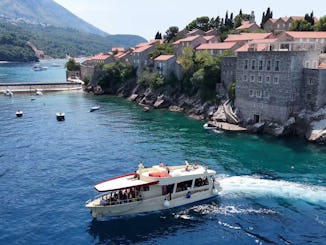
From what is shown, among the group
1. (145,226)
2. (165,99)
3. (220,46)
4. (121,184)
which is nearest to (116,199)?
(121,184)

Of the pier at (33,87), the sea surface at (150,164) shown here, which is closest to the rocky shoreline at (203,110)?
the sea surface at (150,164)

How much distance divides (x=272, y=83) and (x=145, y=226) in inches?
1627

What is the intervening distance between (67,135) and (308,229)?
48.3 metres

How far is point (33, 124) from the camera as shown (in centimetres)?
8212

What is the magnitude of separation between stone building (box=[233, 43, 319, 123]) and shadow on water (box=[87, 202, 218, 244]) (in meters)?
34.1

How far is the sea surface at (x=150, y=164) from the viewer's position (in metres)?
36.7

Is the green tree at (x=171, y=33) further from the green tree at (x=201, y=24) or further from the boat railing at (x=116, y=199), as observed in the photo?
the boat railing at (x=116, y=199)

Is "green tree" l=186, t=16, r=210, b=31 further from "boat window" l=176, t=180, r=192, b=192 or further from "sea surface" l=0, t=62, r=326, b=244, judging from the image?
"boat window" l=176, t=180, r=192, b=192

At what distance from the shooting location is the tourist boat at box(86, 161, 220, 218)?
39844mm

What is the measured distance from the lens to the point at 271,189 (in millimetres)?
45438

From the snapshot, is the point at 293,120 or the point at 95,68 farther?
the point at 95,68

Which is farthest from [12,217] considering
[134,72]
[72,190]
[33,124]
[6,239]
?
[134,72]

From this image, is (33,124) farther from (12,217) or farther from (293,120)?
(293,120)

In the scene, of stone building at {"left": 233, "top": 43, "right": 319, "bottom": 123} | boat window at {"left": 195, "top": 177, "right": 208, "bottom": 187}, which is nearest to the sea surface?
boat window at {"left": 195, "top": 177, "right": 208, "bottom": 187}
